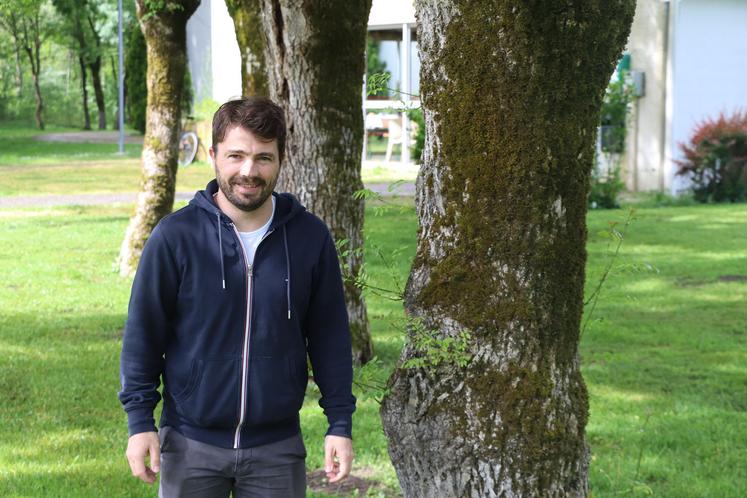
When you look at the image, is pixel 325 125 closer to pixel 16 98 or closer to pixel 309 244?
pixel 309 244

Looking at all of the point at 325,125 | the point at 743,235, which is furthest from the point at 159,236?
the point at 743,235

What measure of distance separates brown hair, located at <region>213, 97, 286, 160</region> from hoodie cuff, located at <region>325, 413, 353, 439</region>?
0.83 m

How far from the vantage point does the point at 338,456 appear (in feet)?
11.5

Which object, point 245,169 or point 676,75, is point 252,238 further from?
point 676,75

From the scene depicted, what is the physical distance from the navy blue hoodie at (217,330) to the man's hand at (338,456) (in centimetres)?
3

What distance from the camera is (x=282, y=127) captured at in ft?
11.4

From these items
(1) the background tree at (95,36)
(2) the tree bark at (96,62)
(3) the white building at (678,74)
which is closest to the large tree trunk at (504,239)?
(3) the white building at (678,74)

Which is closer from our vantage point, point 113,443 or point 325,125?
point 113,443

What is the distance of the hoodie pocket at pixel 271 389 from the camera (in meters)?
3.37

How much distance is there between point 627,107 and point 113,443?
1834cm

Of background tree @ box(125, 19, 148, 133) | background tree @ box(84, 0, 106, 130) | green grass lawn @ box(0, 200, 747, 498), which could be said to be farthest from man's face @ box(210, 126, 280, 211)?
background tree @ box(84, 0, 106, 130)

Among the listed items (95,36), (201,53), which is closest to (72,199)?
(201,53)

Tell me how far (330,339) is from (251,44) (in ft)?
17.9

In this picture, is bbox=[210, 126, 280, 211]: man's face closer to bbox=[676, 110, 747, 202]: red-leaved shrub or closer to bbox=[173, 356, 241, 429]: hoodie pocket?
bbox=[173, 356, 241, 429]: hoodie pocket
